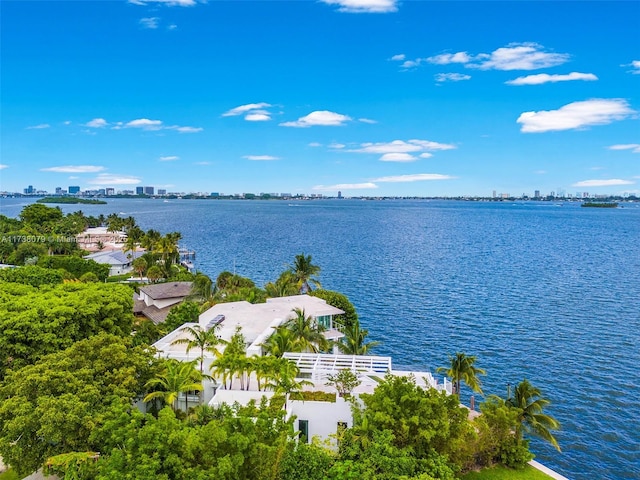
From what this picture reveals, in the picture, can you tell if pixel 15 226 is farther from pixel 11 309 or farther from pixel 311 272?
pixel 11 309

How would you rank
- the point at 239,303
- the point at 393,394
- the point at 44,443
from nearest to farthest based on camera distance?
the point at 44,443, the point at 393,394, the point at 239,303

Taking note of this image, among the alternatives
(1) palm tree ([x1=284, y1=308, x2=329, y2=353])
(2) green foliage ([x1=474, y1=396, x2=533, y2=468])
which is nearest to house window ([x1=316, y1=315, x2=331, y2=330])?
(1) palm tree ([x1=284, y1=308, x2=329, y2=353])

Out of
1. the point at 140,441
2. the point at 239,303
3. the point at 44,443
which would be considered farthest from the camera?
the point at 239,303

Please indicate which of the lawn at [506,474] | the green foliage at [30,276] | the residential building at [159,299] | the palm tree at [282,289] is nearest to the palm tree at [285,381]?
the lawn at [506,474]

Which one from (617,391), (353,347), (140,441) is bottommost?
(617,391)

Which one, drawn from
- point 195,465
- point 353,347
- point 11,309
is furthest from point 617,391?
point 11,309

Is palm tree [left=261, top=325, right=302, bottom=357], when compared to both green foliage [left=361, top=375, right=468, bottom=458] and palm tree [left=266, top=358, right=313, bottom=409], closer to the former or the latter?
palm tree [left=266, top=358, right=313, bottom=409]

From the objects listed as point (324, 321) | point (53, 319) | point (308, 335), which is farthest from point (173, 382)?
point (324, 321)
